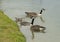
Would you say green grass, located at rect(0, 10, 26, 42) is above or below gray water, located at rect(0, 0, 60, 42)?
above

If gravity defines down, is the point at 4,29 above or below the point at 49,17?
above

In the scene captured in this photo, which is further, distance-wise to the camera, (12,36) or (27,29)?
(27,29)

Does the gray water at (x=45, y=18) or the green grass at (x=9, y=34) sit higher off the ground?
the green grass at (x=9, y=34)

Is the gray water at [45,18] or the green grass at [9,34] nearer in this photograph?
the green grass at [9,34]

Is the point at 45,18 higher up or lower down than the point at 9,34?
lower down

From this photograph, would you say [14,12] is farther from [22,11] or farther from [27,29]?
[27,29]

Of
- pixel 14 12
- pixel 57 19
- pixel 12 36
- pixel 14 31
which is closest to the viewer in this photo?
pixel 12 36

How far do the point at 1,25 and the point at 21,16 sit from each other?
213 centimetres

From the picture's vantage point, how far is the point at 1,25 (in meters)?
2.42

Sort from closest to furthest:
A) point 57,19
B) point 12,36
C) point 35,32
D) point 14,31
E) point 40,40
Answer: point 12,36 → point 14,31 → point 40,40 → point 35,32 → point 57,19

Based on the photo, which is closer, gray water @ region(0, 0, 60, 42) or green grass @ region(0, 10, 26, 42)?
green grass @ region(0, 10, 26, 42)

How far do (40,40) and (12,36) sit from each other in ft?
3.88

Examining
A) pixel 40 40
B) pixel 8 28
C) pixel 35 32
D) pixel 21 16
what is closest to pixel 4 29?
pixel 8 28

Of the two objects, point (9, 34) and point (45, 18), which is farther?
point (45, 18)
